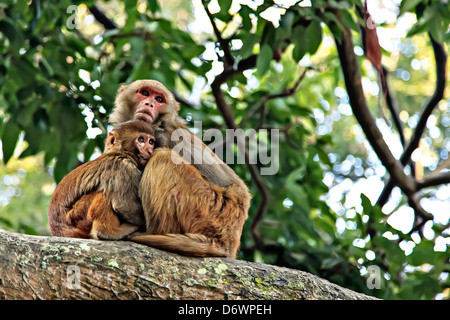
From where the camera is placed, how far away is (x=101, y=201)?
14.2 feet

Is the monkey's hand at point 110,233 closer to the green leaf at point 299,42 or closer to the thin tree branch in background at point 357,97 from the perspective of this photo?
the green leaf at point 299,42

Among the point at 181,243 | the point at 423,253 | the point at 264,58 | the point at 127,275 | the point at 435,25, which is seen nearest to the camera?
the point at 127,275

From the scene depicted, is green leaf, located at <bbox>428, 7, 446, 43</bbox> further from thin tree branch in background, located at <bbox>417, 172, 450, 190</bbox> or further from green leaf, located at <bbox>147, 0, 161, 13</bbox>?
green leaf, located at <bbox>147, 0, 161, 13</bbox>

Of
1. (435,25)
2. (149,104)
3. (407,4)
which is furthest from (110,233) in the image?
(435,25)

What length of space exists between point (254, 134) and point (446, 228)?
2.84 m

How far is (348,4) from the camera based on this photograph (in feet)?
19.7

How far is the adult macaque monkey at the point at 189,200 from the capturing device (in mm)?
4281

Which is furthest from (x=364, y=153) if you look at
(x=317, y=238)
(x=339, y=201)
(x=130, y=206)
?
(x=130, y=206)

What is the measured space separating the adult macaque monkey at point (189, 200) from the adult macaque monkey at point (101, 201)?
0.42ft

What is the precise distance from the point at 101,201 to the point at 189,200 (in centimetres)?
72

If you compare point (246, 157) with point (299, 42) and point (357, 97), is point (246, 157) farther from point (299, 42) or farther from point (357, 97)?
point (299, 42)

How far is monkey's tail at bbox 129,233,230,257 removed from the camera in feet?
13.5

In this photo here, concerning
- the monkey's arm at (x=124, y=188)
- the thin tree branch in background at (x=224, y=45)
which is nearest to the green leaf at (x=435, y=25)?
the thin tree branch in background at (x=224, y=45)
